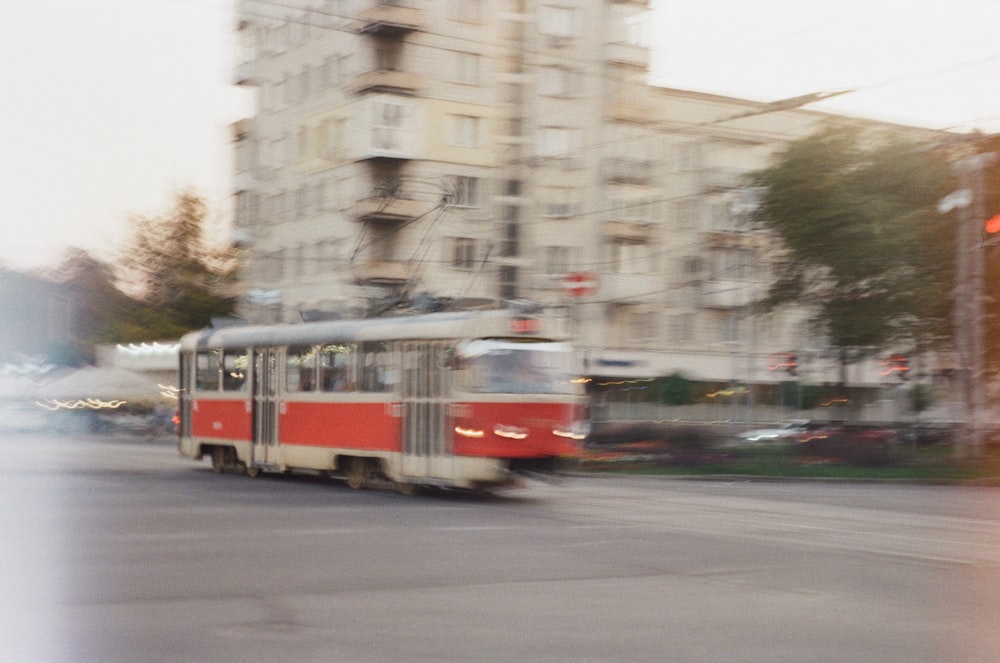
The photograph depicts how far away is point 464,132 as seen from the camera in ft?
190

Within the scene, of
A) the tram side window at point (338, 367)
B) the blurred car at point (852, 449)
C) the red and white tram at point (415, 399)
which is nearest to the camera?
the red and white tram at point (415, 399)

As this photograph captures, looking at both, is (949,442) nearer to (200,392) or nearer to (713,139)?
(713,139)

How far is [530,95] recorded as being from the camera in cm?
5772

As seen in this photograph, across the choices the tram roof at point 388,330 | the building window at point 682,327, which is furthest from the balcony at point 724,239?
the tram roof at point 388,330

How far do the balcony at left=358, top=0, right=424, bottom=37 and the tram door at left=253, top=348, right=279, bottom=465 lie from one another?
78.2ft

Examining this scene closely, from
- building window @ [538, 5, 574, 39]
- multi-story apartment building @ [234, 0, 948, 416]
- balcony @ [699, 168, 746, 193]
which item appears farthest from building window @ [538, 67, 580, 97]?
balcony @ [699, 168, 746, 193]

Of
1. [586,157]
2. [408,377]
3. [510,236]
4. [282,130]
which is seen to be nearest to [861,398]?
[586,157]

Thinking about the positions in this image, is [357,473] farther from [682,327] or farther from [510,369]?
[682,327]

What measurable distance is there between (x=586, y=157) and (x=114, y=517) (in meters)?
45.4

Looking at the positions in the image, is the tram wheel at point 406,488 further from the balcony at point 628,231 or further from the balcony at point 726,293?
the balcony at point 726,293

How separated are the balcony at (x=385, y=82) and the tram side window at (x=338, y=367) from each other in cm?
3019

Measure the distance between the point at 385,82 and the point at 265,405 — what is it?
28.8 meters

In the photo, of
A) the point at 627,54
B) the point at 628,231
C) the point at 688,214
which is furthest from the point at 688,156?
the point at 627,54

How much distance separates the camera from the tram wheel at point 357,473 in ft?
82.9
